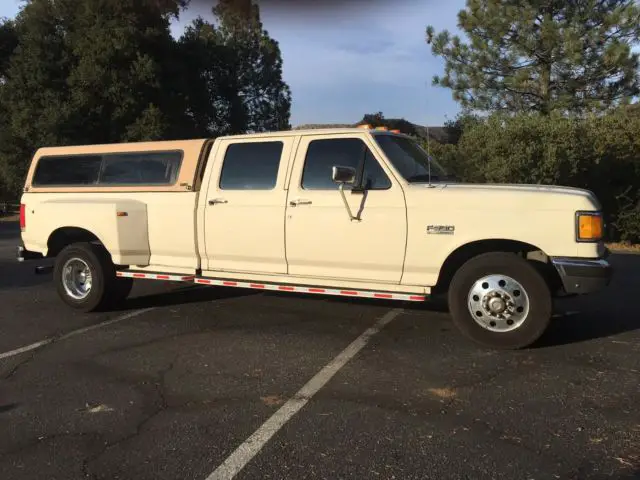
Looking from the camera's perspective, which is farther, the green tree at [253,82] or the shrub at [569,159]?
the green tree at [253,82]

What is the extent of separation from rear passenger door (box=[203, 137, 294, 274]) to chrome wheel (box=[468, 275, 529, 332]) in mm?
1921

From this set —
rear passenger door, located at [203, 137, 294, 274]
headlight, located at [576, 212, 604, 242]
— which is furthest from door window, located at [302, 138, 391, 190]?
headlight, located at [576, 212, 604, 242]

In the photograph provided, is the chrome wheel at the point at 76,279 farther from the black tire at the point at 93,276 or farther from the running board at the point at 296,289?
the running board at the point at 296,289

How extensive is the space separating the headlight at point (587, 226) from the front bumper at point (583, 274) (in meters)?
0.19

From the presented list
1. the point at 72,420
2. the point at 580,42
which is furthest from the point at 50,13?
the point at 72,420

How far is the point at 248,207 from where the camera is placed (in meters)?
6.00

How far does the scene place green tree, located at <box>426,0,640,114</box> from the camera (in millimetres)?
16875

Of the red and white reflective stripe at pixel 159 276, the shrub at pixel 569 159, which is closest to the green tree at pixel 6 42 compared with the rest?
the shrub at pixel 569 159

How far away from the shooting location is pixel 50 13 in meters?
Result: 24.9

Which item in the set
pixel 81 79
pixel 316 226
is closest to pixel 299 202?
pixel 316 226

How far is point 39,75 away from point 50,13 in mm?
3135

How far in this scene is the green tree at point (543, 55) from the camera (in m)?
16.9

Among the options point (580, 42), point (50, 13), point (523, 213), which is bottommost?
point (523, 213)

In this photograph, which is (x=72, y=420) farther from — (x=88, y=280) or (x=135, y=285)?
(x=135, y=285)
